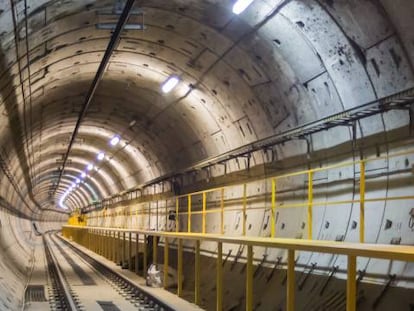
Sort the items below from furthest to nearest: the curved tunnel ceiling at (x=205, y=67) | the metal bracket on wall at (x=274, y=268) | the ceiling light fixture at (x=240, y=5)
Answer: the metal bracket on wall at (x=274, y=268) < the ceiling light fixture at (x=240, y=5) < the curved tunnel ceiling at (x=205, y=67)

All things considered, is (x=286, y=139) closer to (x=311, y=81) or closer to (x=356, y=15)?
(x=311, y=81)

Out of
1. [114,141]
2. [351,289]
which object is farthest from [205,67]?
[114,141]

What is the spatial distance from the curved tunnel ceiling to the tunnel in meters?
0.03

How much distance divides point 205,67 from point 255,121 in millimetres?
1647

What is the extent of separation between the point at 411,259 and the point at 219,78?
8.83 m

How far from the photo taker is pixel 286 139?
11.0 m

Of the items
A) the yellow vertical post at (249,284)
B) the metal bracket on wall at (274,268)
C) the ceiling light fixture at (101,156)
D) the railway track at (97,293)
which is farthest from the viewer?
the ceiling light fixture at (101,156)

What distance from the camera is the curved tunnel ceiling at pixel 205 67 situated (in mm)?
8195

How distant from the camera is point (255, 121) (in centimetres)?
1255

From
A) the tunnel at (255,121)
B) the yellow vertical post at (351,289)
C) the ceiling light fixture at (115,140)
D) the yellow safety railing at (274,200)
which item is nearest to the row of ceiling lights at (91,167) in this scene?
the ceiling light fixture at (115,140)

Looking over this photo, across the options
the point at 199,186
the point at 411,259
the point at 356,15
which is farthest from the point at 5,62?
the point at 199,186

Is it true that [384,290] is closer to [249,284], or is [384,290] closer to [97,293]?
[249,284]

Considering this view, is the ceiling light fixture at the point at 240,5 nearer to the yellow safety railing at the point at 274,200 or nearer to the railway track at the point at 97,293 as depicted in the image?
the yellow safety railing at the point at 274,200

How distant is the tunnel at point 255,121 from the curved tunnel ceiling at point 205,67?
0.03 metres
